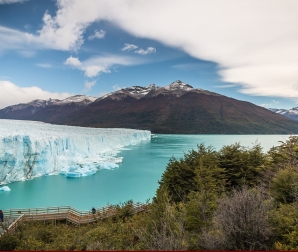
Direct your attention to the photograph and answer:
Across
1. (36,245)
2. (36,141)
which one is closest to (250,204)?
(36,245)

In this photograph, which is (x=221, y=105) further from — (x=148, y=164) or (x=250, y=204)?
(x=250, y=204)

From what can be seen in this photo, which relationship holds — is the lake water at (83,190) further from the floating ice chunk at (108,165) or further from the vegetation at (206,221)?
the vegetation at (206,221)

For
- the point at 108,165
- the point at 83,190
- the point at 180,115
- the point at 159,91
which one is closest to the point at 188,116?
the point at 180,115

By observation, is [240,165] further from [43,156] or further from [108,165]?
[43,156]

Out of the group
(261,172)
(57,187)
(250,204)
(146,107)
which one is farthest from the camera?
(146,107)

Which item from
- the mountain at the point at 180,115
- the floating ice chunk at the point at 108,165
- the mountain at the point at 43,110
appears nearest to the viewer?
the floating ice chunk at the point at 108,165

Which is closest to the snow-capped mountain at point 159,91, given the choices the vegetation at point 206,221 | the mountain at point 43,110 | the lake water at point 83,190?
the mountain at point 43,110
